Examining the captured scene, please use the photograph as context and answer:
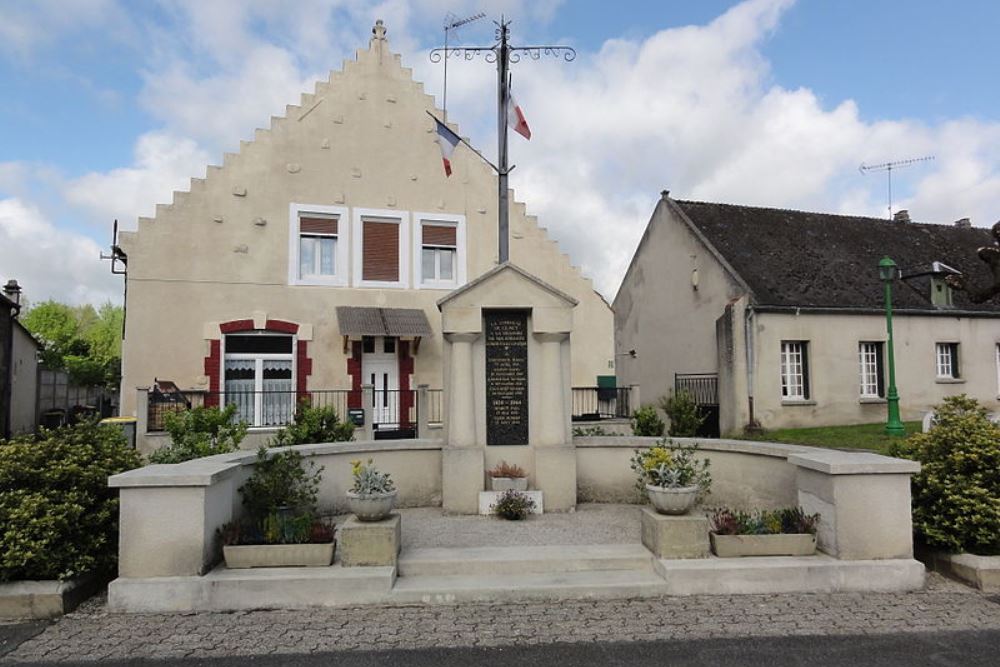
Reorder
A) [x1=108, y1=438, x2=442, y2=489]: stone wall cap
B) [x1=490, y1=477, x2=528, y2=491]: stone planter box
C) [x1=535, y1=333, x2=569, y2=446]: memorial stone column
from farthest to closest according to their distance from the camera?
[x1=535, y1=333, x2=569, y2=446]: memorial stone column < [x1=490, y1=477, x2=528, y2=491]: stone planter box < [x1=108, y1=438, x2=442, y2=489]: stone wall cap

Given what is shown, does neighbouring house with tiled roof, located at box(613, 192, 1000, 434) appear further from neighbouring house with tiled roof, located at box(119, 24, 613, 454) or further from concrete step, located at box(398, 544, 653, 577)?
concrete step, located at box(398, 544, 653, 577)

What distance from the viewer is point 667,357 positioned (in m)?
23.5

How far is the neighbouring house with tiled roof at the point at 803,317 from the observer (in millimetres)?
18750

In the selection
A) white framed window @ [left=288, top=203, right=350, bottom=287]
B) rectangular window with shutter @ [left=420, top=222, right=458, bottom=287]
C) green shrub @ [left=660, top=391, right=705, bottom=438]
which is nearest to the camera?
green shrub @ [left=660, top=391, right=705, bottom=438]

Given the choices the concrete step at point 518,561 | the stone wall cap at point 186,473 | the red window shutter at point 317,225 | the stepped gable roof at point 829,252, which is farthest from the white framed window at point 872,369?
the stone wall cap at point 186,473

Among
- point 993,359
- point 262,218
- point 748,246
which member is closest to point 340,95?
point 262,218

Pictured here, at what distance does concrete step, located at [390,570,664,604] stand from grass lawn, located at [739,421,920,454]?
28.3 ft

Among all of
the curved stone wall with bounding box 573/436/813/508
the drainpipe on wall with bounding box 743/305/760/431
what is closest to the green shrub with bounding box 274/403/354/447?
the curved stone wall with bounding box 573/436/813/508

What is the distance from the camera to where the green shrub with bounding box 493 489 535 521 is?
8.09 meters

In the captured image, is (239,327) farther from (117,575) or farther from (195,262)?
(117,575)

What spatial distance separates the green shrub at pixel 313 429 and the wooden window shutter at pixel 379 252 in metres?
6.74

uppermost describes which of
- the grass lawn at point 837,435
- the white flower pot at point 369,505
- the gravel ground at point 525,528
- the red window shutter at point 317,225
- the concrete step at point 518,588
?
the red window shutter at point 317,225

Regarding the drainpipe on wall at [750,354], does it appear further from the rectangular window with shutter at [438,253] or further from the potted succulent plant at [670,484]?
the potted succulent plant at [670,484]

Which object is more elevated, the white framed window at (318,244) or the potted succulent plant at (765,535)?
the white framed window at (318,244)
